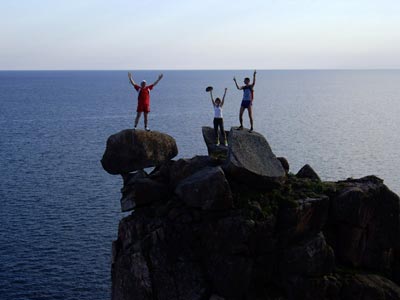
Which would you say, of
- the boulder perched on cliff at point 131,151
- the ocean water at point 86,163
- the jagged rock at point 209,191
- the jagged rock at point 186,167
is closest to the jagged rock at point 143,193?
the jagged rock at point 186,167

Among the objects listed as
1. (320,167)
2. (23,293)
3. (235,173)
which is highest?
(235,173)

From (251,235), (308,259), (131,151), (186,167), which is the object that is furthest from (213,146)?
(308,259)

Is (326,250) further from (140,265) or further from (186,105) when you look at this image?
(186,105)

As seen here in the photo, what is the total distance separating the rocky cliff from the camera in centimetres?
2788

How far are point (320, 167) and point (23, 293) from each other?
56967mm

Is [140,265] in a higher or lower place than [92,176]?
higher

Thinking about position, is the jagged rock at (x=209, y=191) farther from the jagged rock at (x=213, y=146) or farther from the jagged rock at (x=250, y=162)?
the jagged rock at (x=213, y=146)

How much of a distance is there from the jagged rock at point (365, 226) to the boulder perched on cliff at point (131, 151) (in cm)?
1236

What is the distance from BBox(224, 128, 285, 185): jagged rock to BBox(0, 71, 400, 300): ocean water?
81.4 ft

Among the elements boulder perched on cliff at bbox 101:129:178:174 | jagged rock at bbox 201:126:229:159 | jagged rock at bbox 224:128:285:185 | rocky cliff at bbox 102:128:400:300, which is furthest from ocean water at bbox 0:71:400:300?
jagged rock at bbox 224:128:285:185

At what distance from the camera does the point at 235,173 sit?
→ 97.3ft

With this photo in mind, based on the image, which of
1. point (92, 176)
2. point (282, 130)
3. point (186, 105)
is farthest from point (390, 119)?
point (92, 176)

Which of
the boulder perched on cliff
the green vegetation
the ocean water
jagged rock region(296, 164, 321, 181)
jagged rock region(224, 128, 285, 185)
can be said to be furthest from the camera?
the ocean water

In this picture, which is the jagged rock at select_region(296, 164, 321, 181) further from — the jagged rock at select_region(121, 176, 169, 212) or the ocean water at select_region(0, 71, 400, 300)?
the ocean water at select_region(0, 71, 400, 300)
